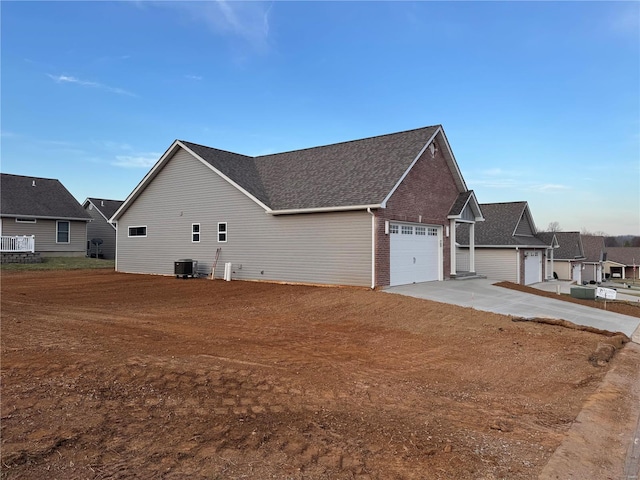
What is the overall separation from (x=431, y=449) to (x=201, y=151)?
64.0 ft

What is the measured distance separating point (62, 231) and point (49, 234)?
0.94 meters

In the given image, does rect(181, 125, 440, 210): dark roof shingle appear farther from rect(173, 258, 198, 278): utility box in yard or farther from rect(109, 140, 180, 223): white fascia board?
rect(173, 258, 198, 278): utility box in yard

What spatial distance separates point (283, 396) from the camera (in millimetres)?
5477

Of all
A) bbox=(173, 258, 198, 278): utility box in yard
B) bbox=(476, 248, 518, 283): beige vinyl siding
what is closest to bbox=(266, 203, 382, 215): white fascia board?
bbox=(173, 258, 198, 278): utility box in yard

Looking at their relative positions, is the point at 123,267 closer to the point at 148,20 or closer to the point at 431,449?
the point at 148,20

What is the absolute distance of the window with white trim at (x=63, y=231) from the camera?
30734 mm

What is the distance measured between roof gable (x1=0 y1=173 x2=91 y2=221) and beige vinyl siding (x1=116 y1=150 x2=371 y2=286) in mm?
8769

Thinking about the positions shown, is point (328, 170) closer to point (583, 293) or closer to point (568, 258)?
point (583, 293)

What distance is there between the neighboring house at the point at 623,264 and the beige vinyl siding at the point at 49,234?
7436cm

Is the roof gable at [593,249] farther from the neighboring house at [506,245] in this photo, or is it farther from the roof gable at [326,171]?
the roof gable at [326,171]

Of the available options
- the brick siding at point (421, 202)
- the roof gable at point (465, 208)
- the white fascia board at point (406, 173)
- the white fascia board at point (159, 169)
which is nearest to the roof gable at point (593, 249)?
the roof gable at point (465, 208)

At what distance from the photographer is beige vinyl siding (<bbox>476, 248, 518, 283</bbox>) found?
29.9m

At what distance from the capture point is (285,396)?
216 inches

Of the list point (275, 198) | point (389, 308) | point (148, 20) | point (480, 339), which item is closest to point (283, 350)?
point (480, 339)
